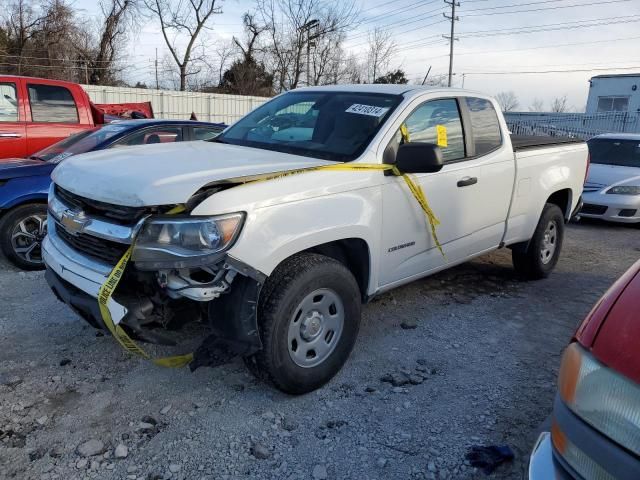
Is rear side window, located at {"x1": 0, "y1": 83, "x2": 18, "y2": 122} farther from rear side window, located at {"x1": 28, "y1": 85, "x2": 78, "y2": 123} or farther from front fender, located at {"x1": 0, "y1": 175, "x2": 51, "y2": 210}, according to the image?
front fender, located at {"x1": 0, "y1": 175, "x2": 51, "y2": 210}

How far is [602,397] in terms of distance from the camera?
152 cm

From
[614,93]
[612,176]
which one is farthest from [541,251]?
[614,93]

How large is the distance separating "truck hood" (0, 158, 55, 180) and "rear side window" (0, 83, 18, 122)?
1.79 meters

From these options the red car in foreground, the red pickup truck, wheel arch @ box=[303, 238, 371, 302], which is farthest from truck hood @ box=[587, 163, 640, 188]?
the red car in foreground

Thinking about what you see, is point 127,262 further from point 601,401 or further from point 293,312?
point 601,401

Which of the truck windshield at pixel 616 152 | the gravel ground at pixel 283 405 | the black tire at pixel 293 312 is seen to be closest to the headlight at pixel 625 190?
the truck windshield at pixel 616 152

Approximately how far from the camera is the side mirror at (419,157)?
11.0 feet

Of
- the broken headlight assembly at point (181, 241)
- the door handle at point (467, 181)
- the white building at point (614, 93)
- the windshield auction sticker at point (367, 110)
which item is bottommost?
the broken headlight assembly at point (181, 241)

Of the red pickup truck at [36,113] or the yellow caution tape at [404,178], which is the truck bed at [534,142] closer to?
the yellow caution tape at [404,178]

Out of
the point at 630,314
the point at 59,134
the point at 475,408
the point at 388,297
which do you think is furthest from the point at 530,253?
the point at 59,134

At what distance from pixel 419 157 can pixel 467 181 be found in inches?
39.7

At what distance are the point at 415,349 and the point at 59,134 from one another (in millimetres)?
5830

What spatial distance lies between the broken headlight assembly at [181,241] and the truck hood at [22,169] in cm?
339

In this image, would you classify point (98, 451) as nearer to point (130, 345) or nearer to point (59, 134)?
point (130, 345)
